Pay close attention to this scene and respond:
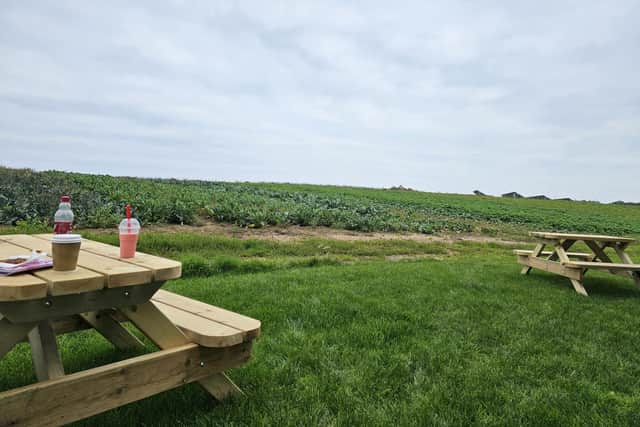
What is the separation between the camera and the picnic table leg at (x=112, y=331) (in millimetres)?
3467

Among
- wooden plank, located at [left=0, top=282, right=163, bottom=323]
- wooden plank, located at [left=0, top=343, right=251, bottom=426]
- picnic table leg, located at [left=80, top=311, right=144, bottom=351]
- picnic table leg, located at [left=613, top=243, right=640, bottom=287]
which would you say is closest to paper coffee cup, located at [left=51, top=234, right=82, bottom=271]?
wooden plank, located at [left=0, top=282, right=163, bottom=323]

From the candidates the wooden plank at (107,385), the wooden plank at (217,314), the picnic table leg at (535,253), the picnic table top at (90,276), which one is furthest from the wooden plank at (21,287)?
the picnic table leg at (535,253)

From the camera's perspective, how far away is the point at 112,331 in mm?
3584

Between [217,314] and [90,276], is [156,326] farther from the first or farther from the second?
[90,276]

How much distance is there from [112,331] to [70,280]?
1.83m

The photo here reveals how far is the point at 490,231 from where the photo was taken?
17969 mm

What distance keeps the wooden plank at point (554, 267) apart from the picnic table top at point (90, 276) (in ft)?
21.8

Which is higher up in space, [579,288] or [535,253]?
[535,253]

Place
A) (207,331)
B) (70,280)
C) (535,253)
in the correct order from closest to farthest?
(70,280) < (207,331) < (535,253)

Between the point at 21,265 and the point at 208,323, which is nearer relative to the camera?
the point at 21,265

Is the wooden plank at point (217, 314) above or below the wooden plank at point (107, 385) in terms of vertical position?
above

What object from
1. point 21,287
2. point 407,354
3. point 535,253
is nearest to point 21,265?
point 21,287

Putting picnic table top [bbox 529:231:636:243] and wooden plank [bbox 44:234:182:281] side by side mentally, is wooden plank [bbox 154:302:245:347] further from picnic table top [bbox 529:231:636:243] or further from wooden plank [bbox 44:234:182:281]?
picnic table top [bbox 529:231:636:243]

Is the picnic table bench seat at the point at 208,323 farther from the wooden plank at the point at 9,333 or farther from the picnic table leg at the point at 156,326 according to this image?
the wooden plank at the point at 9,333
